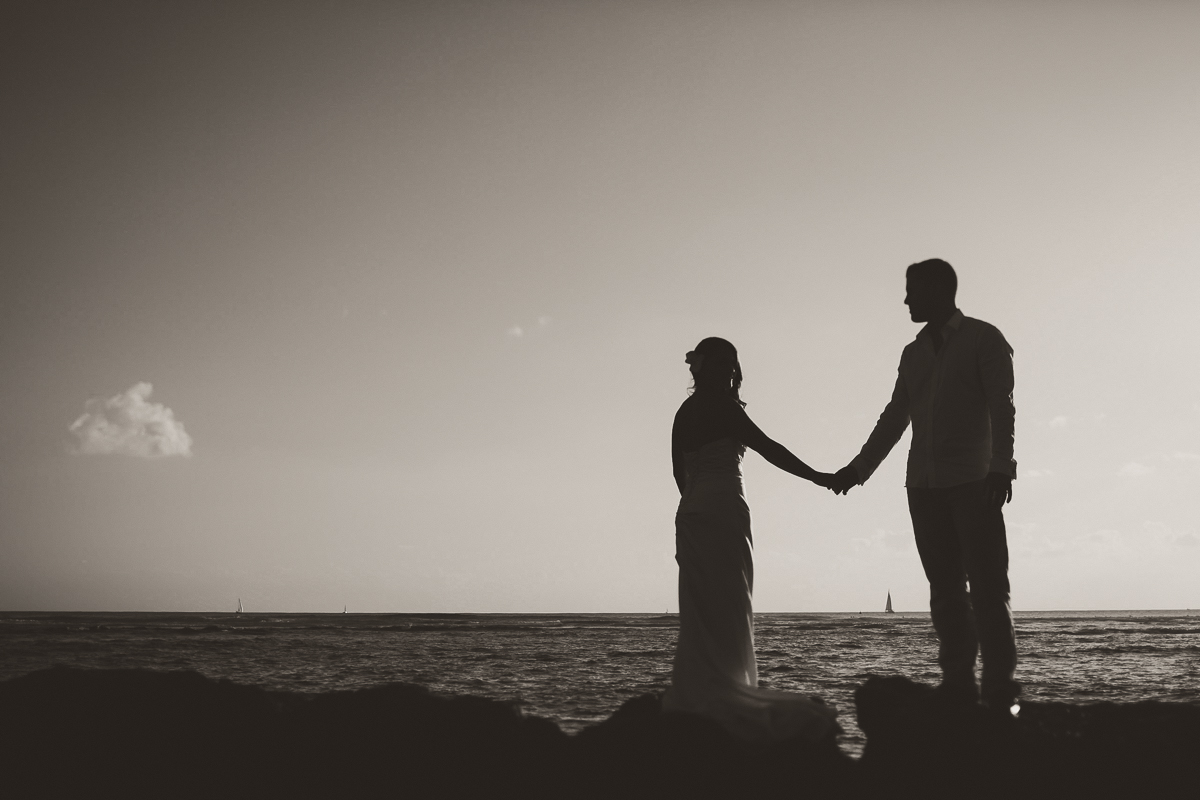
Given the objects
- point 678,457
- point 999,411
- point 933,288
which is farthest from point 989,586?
point 678,457

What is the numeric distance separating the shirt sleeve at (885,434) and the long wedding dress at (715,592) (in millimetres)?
1396

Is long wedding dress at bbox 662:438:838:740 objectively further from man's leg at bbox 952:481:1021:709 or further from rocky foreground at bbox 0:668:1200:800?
man's leg at bbox 952:481:1021:709

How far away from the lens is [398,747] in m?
6.01

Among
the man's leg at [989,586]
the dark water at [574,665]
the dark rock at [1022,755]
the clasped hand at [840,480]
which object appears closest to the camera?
the dark rock at [1022,755]

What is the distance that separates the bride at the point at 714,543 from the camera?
5.93m

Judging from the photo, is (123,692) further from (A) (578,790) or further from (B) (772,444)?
(B) (772,444)

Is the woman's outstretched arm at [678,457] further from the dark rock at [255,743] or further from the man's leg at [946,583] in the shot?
the dark rock at [255,743]

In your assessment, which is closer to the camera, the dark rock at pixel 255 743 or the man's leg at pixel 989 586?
the man's leg at pixel 989 586

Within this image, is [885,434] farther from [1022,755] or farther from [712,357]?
[1022,755]

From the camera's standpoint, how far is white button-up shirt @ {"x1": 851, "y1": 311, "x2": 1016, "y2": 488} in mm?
5812

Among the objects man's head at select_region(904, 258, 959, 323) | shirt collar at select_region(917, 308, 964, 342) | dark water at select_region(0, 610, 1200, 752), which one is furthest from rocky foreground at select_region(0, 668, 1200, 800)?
dark water at select_region(0, 610, 1200, 752)

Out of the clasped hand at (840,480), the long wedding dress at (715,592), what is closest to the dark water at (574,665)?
the clasped hand at (840,480)

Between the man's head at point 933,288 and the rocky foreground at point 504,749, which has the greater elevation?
the man's head at point 933,288

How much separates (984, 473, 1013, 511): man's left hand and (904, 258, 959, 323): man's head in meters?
1.29
